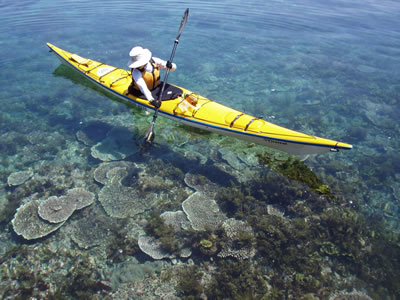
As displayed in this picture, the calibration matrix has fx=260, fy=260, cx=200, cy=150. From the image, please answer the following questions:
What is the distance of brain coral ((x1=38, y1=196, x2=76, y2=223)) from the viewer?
18.6 ft

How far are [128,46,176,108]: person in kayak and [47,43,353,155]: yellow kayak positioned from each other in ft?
1.81

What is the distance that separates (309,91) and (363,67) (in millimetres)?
3913

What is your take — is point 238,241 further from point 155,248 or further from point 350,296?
point 350,296

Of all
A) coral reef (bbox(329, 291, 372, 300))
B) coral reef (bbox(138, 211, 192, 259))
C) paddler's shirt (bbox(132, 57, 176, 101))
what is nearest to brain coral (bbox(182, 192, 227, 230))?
coral reef (bbox(138, 211, 192, 259))

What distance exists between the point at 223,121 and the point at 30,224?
5086 mm

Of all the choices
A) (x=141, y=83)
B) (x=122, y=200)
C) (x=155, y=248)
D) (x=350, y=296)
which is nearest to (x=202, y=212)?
(x=155, y=248)

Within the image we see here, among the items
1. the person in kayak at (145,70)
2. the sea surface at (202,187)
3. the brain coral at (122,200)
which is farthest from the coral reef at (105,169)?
the person in kayak at (145,70)

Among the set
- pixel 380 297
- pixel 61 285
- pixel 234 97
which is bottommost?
pixel 61 285

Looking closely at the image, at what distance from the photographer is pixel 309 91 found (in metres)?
10.6

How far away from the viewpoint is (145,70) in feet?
23.8

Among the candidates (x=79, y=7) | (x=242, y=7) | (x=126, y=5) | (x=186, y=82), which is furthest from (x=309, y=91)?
(x=79, y=7)

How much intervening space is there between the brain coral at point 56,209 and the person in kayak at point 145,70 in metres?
3.30

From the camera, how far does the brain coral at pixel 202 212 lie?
562 cm

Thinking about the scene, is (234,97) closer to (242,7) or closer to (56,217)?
(56,217)
